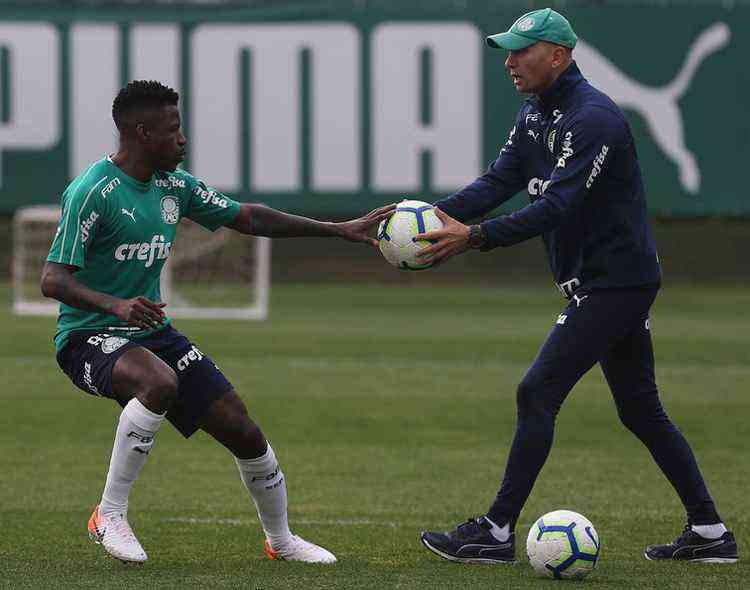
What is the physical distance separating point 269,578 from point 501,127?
2195cm

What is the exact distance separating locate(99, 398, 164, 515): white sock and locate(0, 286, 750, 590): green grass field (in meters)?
0.31

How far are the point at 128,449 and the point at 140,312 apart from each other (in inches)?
25.6

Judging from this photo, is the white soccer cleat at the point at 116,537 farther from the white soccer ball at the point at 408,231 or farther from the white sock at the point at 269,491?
the white soccer ball at the point at 408,231

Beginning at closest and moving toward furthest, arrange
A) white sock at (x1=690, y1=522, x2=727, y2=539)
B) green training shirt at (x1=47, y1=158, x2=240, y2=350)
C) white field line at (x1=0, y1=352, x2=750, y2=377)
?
1. green training shirt at (x1=47, y1=158, x2=240, y2=350)
2. white sock at (x1=690, y1=522, x2=727, y2=539)
3. white field line at (x1=0, y1=352, x2=750, y2=377)

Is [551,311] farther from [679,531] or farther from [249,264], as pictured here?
[679,531]

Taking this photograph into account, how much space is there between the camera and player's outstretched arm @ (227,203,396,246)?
23.9ft

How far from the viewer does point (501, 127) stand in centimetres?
2770

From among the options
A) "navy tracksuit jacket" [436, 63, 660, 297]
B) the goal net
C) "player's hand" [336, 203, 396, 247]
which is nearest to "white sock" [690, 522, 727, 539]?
"navy tracksuit jacket" [436, 63, 660, 297]

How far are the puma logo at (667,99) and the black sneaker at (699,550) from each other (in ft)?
69.0

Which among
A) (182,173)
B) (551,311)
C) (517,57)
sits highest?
(517,57)

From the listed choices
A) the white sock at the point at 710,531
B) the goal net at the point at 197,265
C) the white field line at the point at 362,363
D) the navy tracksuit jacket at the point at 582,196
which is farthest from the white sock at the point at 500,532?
the goal net at the point at 197,265

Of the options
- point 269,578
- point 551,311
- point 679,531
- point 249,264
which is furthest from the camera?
point 249,264

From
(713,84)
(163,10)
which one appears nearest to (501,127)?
(713,84)

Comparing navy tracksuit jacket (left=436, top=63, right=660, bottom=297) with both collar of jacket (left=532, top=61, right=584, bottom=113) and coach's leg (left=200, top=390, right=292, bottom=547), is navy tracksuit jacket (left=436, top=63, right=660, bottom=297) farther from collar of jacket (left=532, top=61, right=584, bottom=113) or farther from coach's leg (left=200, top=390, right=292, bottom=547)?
coach's leg (left=200, top=390, right=292, bottom=547)
